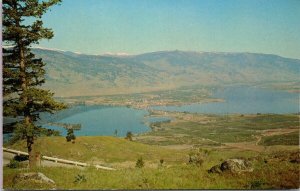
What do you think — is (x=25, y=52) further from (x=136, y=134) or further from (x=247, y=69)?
(x=136, y=134)

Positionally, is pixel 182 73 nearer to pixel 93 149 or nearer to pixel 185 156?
pixel 185 156

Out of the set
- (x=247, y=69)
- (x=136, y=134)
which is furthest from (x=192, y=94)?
(x=136, y=134)

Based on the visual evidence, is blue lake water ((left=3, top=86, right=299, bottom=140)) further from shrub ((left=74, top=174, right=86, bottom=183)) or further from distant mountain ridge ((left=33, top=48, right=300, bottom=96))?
shrub ((left=74, top=174, right=86, bottom=183))

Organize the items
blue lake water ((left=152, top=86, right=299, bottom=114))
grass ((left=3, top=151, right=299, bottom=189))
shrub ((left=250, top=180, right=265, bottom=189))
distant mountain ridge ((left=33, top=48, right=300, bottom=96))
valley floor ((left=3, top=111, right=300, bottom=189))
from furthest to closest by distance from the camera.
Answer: blue lake water ((left=152, top=86, right=299, bottom=114)) < distant mountain ridge ((left=33, top=48, right=300, bottom=96)) < valley floor ((left=3, top=111, right=300, bottom=189)) < grass ((left=3, top=151, right=299, bottom=189)) < shrub ((left=250, top=180, right=265, bottom=189))

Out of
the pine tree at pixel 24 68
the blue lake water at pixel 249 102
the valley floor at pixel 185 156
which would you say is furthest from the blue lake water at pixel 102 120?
the pine tree at pixel 24 68

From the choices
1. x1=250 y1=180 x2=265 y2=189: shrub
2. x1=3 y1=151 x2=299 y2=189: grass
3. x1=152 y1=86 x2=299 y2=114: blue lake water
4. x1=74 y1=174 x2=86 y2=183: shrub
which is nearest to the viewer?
x1=250 y1=180 x2=265 y2=189: shrub

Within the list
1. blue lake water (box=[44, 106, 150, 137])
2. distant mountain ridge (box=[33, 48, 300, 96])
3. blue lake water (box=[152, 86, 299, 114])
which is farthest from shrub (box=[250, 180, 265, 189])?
blue lake water (box=[152, 86, 299, 114])

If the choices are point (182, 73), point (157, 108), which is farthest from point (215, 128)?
point (157, 108)
